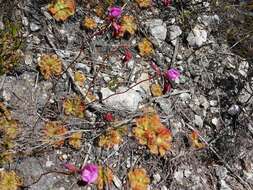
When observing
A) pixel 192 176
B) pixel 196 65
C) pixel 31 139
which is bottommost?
pixel 192 176

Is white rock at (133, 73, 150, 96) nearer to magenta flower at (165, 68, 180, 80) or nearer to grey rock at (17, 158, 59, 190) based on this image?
magenta flower at (165, 68, 180, 80)

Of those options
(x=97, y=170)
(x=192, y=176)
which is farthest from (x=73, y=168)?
(x=192, y=176)

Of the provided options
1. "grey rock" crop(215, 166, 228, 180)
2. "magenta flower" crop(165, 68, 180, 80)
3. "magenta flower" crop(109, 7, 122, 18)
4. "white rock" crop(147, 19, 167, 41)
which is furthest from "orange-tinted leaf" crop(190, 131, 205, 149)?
"magenta flower" crop(109, 7, 122, 18)

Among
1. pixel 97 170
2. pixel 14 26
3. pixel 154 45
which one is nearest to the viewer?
pixel 97 170

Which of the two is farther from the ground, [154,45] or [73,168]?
[154,45]

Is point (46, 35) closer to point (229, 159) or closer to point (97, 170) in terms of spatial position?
point (97, 170)

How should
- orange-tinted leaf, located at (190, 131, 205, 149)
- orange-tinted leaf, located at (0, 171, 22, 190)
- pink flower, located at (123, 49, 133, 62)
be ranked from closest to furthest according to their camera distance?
orange-tinted leaf, located at (0, 171, 22, 190) → orange-tinted leaf, located at (190, 131, 205, 149) → pink flower, located at (123, 49, 133, 62)
